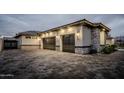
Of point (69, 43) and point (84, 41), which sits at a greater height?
point (84, 41)

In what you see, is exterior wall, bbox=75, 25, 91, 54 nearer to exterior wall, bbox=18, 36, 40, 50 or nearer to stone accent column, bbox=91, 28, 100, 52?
stone accent column, bbox=91, 28, 100, 52

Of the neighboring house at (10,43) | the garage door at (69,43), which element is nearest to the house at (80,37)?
the garage door at (69,43)

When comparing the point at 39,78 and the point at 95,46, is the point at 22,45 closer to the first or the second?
the point at 95,46

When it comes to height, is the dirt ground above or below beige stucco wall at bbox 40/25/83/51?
below

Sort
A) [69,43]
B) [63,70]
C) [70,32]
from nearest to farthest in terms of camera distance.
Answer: [63,70] < [70,32] < [69,43]

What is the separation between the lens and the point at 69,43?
14.4 metres

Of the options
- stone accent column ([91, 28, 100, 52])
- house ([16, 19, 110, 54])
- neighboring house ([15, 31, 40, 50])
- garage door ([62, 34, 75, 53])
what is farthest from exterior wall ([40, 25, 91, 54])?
neighboring house ([15, 31, 40, 50])

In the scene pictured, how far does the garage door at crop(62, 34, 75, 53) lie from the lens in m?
13.6

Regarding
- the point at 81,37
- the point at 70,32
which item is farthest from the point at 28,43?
the point at 81,37

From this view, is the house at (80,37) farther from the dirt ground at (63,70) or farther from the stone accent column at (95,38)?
the dirt ground at (63,70)

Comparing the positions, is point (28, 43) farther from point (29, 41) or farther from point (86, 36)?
point (86, 36)

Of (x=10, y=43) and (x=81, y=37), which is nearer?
(x=81, y=37)

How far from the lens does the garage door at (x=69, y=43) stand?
13616 mm

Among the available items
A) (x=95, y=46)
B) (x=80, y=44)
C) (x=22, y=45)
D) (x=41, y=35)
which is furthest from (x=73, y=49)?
(x=22, y=45)
